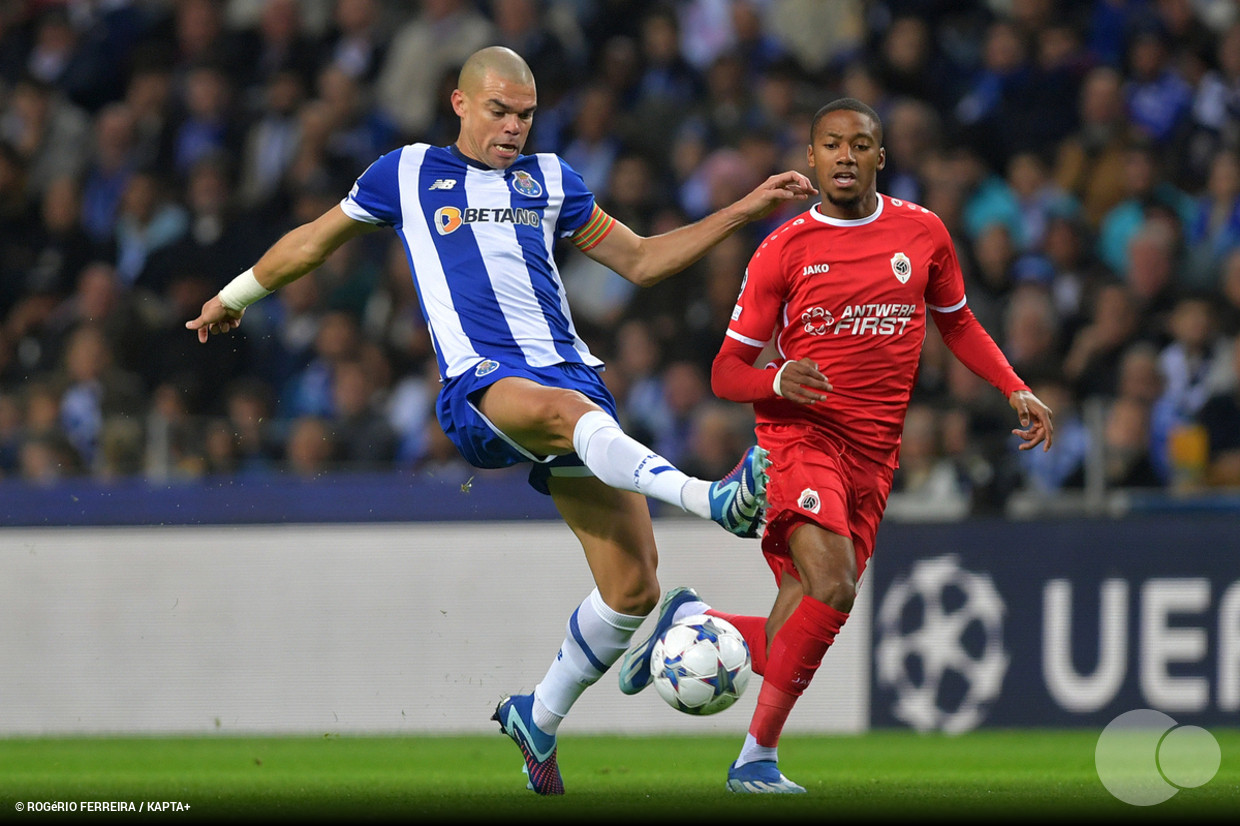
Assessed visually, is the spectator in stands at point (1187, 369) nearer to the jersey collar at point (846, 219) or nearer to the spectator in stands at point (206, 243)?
the jersey collar at point (846, 219)

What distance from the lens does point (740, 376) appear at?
20.5 ft

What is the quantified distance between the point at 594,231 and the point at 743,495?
157 centimetres

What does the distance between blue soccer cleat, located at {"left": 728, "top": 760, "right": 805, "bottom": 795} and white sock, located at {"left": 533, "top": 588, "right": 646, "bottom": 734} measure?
1.99ft

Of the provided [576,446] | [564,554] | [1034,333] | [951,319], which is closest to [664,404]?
[564,554]

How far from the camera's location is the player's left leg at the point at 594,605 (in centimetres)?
622

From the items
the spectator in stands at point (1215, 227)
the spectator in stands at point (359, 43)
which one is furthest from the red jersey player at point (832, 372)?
the spectator in stands at point (359, 43)

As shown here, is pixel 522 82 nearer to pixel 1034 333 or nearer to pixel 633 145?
pixel 1034 333

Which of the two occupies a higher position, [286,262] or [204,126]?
[204,126]

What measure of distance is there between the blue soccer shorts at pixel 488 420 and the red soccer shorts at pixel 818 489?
25.9 inches

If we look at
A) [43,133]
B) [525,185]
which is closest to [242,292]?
[525,185]

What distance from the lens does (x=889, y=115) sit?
1188cm

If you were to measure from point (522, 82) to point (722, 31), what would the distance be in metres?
7.25

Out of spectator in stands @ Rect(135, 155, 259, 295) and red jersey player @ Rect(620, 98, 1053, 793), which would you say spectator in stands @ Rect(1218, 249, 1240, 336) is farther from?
spectator in stands @ Rect(135, 155, 259, 295)

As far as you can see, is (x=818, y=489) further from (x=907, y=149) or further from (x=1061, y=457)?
(x=907, y=149)
